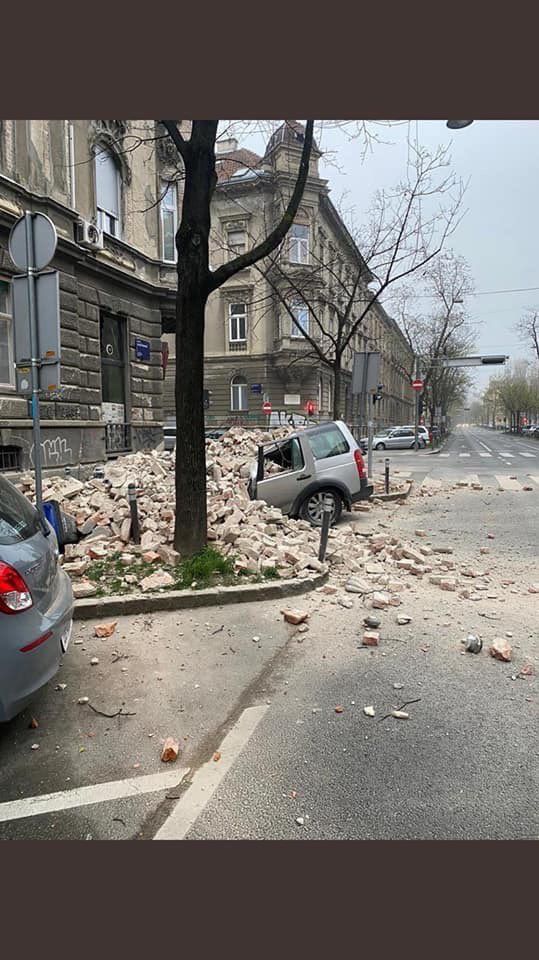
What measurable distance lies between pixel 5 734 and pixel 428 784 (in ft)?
7.96

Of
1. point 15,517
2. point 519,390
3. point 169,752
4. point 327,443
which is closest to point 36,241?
point 15,517

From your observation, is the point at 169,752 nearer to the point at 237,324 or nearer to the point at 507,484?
the point at 507,484

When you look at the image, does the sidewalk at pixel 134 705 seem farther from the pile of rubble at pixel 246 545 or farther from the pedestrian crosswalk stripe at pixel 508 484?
the pedestrian crosswalk stripe at pixel 508 484

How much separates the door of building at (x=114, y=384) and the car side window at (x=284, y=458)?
21.8ft

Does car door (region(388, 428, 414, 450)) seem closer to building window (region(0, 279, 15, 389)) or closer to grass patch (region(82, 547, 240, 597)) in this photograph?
building window (region(0, 279, 15, 389))

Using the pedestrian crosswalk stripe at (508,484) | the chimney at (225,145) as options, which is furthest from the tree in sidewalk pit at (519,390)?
the pedestrian crosswalk stripe at (508,484)

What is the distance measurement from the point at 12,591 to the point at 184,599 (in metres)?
2.63

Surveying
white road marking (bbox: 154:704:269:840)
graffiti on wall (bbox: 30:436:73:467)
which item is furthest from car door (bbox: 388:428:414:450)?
white road marking (bbox: 154:704:269:840)

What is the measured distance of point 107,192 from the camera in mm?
14672

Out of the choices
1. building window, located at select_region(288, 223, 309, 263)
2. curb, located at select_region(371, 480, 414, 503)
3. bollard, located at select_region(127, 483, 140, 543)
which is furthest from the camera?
building window, located at select_region(288, 223, 309, 263)

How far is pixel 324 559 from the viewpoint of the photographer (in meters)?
6.53

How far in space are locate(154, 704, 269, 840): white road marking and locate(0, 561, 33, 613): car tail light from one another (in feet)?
4.06

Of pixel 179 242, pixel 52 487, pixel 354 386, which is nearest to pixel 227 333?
pixel 354 386

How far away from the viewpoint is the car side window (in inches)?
354
